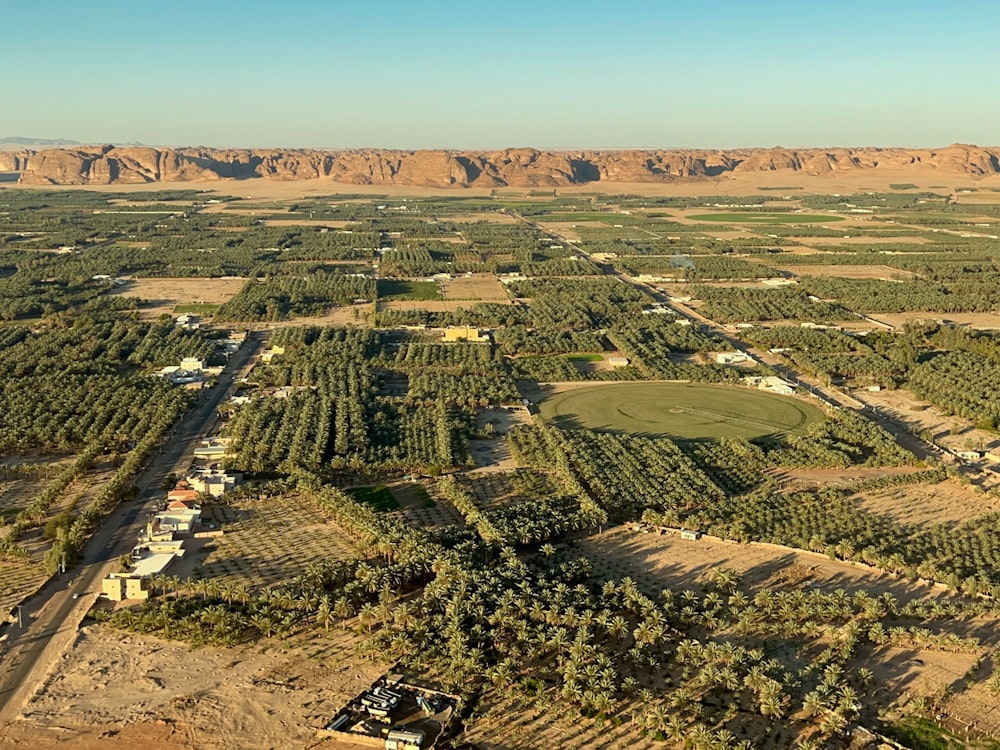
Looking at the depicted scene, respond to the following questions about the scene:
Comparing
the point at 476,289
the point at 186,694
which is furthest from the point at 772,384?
the point at 476,289

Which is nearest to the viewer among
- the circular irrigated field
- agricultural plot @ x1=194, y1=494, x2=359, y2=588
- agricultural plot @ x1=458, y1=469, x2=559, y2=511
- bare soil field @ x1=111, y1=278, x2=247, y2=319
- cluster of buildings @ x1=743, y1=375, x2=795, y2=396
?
agricultural plot @ x1=194, y1=494, x2=359, y2=588

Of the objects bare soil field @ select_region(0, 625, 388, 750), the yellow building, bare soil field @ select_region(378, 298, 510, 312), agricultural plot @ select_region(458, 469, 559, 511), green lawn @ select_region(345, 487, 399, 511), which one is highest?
bare soil field @ select_region(378, 298, 510, 312)

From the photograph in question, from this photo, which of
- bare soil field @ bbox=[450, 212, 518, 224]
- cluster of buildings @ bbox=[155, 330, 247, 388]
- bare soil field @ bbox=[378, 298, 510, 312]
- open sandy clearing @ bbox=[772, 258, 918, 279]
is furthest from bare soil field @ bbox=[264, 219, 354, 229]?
cluster of buildings @ bbox=[155, 330, 247, 388]

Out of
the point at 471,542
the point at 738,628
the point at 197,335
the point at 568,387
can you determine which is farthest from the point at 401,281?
the point at 738,628

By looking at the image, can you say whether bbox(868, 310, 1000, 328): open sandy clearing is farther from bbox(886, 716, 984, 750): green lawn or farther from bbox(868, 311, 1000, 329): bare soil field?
bbox(886, 716, 984, 750): green lawn

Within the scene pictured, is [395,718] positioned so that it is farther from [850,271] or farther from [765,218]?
[765,218]

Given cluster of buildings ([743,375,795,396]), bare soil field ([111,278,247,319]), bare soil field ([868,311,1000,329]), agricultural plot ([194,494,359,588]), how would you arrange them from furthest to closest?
bare soil field ([111,278,247,319]) < bare soil field ([868,311,1000,329]) < cluster of buildings ([743,375,795,396]) < agricultural plot ([194,494,359,588])
